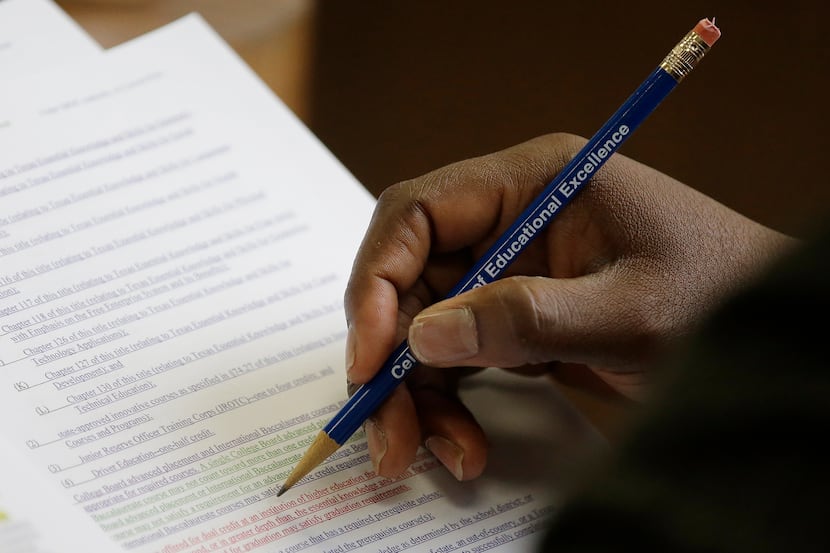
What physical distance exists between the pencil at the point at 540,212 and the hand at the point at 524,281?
0.01 metres

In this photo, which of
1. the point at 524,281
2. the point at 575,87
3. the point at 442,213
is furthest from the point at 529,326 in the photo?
the point at 575,87

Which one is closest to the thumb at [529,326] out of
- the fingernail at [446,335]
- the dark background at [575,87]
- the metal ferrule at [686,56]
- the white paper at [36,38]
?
the fingernail at [446,335]

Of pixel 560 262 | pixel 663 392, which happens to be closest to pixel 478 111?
pixel 560 262

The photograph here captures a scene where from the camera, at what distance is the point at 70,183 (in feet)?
2.54

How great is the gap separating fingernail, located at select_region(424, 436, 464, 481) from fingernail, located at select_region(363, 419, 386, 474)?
38 millimetres

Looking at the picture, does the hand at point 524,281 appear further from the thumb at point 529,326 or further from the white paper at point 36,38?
the white paper at point 36,38

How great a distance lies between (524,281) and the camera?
1.96ft

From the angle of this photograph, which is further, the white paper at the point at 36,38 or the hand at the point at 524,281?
the white paper at the point at 36,38

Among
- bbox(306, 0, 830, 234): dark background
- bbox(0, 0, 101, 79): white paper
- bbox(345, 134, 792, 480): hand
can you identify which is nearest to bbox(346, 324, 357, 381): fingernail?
bbox(345, 134, 792, 480): hand

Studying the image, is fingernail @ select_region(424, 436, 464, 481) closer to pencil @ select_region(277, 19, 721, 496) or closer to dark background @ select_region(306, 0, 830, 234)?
pencil @ select_region(277, 19, 721, 496)

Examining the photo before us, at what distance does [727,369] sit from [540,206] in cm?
40

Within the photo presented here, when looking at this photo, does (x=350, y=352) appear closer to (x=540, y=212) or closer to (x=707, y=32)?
(x=540, y=212)

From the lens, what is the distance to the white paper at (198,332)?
615mm

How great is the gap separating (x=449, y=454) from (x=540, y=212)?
0.52ft
